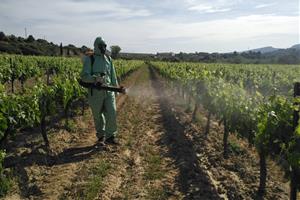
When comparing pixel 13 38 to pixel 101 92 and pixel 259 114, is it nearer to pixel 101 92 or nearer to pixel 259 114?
pixel 101 92

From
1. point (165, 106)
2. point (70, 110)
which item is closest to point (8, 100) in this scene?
point (70, 110)

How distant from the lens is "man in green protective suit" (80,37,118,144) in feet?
27.0

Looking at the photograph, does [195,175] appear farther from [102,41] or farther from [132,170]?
[102,41]

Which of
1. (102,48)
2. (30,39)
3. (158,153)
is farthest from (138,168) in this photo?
(30,39)

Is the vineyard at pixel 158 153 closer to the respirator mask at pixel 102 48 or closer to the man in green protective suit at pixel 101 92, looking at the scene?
the man in green protective suit at pixel 101 92

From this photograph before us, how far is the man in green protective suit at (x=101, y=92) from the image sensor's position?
8.24m

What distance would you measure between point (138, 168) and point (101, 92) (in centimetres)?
192

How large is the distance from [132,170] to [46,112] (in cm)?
288

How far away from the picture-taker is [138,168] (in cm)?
720

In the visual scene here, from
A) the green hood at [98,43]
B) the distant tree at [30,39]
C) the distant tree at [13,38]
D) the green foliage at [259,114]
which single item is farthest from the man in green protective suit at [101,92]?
the distant tree at [30,39]

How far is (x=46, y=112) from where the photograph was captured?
355 inches

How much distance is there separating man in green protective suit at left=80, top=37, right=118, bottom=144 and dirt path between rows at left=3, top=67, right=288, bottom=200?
0.40m

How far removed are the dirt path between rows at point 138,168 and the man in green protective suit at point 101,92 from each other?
1.31ft

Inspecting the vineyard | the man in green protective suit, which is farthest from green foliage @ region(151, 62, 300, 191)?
the man in green protective suit
